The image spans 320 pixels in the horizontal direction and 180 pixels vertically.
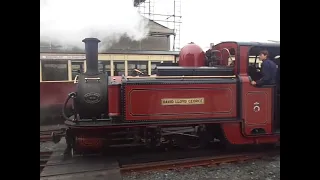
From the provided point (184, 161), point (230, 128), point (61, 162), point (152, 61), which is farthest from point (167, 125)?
point (152, 61)

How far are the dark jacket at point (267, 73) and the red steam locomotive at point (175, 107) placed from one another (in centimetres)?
10

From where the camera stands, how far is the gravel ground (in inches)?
120

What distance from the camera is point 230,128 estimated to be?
3795mm

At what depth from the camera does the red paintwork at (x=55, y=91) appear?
5.13 meters

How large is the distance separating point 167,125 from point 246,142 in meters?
1.14

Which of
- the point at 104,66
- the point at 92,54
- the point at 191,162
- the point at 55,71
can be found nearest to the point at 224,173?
the point at 191,162

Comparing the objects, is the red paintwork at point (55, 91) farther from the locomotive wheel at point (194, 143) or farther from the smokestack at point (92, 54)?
the locomotive wheel at point (194, 143)

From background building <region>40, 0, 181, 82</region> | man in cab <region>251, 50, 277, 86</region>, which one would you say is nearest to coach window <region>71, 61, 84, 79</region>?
background building <region>40, 0, 181, 82</region>

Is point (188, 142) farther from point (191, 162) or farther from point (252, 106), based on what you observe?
point (252, 106)

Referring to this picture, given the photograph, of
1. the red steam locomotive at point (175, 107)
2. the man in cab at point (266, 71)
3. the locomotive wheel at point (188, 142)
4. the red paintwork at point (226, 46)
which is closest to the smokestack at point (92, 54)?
the red steam locomotive at point (175, 107)

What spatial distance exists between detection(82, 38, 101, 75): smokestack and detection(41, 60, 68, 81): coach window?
4.19 feet

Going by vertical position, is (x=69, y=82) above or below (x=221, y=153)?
above

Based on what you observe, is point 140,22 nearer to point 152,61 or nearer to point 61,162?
point 152,61
